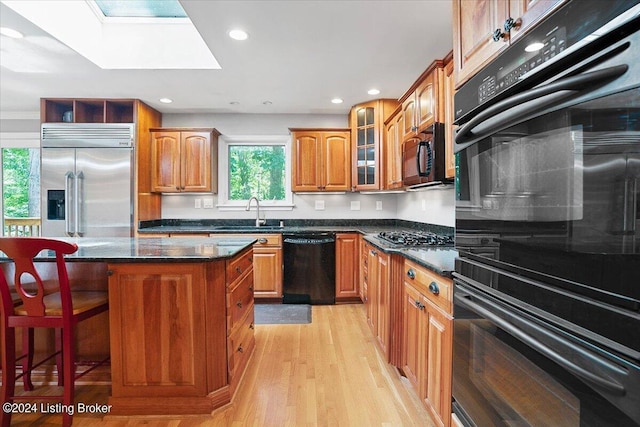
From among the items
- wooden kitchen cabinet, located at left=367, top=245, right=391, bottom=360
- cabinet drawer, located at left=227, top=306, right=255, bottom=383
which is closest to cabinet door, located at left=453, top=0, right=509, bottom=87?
wooden kitchen cabinet, located at left=367, top=245, right=391, bottom=360

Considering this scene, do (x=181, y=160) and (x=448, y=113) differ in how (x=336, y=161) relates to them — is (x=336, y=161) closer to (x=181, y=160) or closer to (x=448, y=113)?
(x=181, y=160)

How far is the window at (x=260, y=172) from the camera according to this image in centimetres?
451

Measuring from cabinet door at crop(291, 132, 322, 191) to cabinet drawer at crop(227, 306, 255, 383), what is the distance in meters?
2.03

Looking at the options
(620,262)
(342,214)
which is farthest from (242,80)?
(620,262)

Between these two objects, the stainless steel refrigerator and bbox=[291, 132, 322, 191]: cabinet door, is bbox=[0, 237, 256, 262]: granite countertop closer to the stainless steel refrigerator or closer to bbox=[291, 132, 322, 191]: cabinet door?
the stainless steel refrigerator

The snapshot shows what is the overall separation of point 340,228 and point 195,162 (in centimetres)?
204

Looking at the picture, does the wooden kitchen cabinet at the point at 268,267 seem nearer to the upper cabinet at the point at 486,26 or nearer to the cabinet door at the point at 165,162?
the cabinet door at the point at 165,162

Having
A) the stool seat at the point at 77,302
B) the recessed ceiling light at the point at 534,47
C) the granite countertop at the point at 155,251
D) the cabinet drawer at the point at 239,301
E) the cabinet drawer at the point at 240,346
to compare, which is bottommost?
the cabinet drawer at the point at 240,346

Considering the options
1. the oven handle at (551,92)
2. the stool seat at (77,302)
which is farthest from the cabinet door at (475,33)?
the stool seat at (77,302)

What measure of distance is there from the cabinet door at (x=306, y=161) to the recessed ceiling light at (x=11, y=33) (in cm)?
261

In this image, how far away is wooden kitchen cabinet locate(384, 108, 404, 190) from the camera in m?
3.19

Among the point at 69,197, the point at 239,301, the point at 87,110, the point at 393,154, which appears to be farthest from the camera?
the point at 87,110

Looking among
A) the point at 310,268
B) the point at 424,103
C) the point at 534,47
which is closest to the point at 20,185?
the point at 310,268

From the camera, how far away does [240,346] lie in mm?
2150
